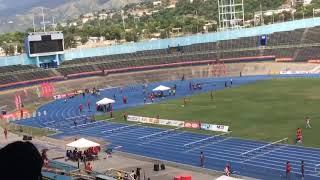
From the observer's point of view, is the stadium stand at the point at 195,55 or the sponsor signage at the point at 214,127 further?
the stadium stand at the point at 195,55

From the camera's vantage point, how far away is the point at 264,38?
282 feet

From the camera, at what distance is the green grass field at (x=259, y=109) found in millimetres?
36969

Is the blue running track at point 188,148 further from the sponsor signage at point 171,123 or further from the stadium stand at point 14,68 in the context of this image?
the stadium stand at point 14,68

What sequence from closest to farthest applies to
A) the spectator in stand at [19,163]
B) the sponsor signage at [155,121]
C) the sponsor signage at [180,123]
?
the spectator in stand at [19,163], the sponsor signage at [180,123], the sponsor signage at [155,121]

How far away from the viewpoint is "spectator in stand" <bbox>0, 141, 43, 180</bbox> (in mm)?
2781

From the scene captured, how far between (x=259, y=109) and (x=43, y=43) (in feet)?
136

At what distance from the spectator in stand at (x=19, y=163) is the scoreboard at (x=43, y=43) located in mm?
75384

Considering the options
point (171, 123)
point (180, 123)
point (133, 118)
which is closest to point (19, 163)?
point (180, 123)

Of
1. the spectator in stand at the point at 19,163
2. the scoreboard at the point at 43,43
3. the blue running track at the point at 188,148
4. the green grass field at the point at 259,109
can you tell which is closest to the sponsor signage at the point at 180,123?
the green grass field at the point at 259,109

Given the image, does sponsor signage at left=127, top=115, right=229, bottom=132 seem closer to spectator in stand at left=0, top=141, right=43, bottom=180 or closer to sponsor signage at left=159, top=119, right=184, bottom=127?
sponsor signage at left=159, top=119, right=184, bottom=127

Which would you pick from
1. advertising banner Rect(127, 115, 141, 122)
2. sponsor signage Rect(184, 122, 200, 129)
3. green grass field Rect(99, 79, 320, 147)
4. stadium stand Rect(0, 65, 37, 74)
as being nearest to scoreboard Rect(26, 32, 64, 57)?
stadium stand Rect(0, 65, 37, 74)

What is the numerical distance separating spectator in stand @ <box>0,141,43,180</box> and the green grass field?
100 feet

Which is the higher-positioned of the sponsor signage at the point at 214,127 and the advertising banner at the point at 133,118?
the sponsor signage at the point at 214,127

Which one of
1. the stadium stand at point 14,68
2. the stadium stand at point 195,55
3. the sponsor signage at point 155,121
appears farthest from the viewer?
the stadium stand at point 195,55
